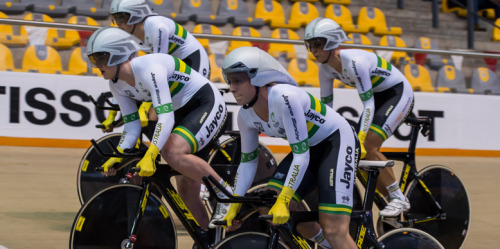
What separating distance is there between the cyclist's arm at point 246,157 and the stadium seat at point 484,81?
742 cm

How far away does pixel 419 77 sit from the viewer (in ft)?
35.7

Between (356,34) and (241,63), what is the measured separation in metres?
10.6

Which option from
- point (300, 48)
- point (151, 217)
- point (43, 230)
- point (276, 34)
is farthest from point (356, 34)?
point (151, 217)

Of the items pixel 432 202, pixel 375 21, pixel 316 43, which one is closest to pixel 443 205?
pixel 432 202

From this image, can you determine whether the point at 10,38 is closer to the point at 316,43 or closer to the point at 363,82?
the point at 316,43

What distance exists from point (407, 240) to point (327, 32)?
1.74 m

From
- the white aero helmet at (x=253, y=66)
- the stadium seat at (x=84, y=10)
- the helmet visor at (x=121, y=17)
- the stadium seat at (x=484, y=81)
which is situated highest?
the white aero helmet at (x=253, y=66)

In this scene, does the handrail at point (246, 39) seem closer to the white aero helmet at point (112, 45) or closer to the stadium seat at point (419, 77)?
the stadium seat at point (419, 77)

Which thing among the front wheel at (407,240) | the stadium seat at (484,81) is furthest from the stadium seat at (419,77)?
the front wheel at (407,240)

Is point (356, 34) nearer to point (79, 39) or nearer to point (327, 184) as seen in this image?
point (79, 39)

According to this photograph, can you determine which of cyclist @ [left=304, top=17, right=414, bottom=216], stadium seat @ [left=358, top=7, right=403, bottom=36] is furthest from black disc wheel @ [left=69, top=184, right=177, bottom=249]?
stadium seat @ [left=358, top=7, right=403, bottom=36]

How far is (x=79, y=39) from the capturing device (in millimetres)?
9164

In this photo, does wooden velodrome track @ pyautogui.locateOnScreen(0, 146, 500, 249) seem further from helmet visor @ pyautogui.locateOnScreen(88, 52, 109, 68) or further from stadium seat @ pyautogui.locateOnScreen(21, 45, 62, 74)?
helmet visor @ pyautogui.locateOnScreen(88, 52, 109, 68)

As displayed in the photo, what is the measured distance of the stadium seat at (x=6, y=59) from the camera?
8969 mm
